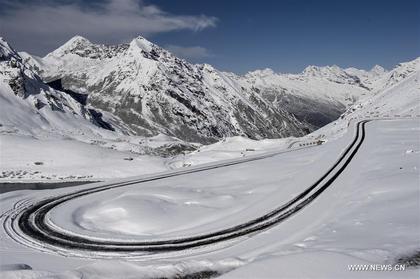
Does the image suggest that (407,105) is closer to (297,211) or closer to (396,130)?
(396,130)

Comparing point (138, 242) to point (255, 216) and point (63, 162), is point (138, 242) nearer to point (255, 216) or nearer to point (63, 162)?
point (255, 216)

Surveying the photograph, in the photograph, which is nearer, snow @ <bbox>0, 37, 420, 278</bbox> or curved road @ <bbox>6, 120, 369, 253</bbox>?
snow @ <bbox>0, 37, 420, 278</bbox>

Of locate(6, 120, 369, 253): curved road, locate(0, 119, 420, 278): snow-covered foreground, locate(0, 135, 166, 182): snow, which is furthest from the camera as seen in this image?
locate(0, 135, 166, 182): snow

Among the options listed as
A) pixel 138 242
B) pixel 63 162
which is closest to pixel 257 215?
pixel 138 242

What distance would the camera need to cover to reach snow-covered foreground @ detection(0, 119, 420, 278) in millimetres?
18125

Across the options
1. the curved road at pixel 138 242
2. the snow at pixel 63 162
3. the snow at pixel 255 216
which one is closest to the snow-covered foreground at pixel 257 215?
the snow at pixel 255 216

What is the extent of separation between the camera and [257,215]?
3316cm

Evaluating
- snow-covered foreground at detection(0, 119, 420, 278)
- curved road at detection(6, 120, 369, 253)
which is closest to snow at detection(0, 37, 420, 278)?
snow-covered foreground at detection(0, 119, 420, 278)

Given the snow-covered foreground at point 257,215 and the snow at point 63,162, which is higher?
the snow at point 63,162

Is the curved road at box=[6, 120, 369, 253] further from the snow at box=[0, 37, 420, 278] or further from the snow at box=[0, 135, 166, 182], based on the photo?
the snow at box=[0, 135, 166, 182]

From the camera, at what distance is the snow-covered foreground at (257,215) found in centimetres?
1812

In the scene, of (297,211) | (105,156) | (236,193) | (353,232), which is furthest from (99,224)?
(105,156)

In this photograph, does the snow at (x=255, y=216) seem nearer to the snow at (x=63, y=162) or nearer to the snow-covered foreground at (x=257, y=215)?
the snow-covered foreground at (x=257, y=215)

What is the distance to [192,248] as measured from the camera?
90.7 ft
